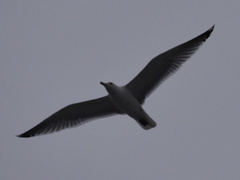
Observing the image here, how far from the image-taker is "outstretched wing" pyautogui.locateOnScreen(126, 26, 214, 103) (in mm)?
11727

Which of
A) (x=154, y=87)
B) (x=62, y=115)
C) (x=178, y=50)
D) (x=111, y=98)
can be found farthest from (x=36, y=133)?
(x=178, y=50)

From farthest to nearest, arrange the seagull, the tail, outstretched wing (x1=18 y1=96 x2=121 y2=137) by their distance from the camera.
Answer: outstretched wing (x1=18 y1=96 x2=121 y2=137) < the seagull < the tail

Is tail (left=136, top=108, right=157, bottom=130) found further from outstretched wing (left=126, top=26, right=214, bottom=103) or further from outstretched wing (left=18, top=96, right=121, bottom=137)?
outstretched wing (left=18, top=96, right=121, bottom=137)

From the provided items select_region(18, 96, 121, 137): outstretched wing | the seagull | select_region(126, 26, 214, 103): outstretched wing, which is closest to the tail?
the seagull

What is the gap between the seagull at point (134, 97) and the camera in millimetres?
11766

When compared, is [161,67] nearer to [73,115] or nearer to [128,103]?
[128,103]

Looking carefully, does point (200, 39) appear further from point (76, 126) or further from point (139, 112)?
point (76, 126)

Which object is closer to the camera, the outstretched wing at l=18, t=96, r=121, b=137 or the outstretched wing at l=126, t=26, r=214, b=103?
the outstretched wing at l=126, t=26, r=214, b=103

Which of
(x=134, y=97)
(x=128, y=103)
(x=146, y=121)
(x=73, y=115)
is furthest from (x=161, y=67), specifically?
(x=73, y=115)

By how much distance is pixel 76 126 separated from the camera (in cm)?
1274

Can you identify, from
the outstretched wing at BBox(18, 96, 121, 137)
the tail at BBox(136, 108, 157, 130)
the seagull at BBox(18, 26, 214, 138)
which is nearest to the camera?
the tail at BBox(136, 108, 157, 130)

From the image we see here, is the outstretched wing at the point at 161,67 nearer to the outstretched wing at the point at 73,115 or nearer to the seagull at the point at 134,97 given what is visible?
the seagull at the point at 134,97

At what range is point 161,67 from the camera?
39.2 ft

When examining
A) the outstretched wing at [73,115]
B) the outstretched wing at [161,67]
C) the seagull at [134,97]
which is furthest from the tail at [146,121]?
the outstretched wing at [73,115]
